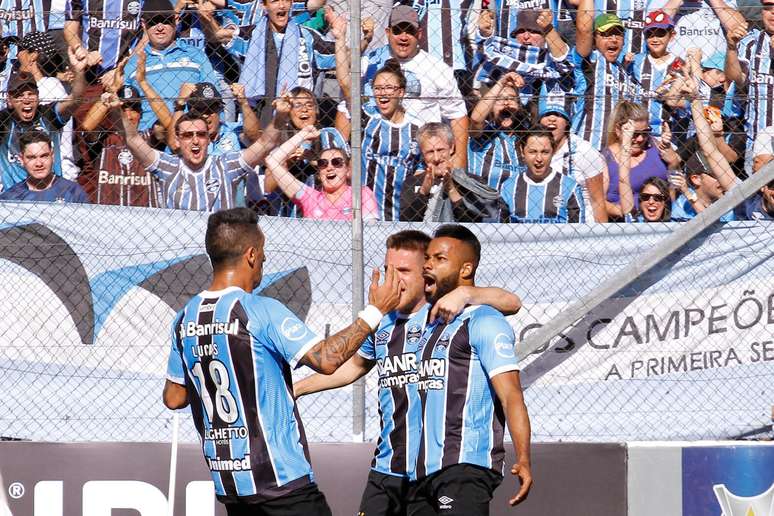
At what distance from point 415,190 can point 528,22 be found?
1.57 metres

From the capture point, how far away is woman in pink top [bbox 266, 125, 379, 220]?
755 cm

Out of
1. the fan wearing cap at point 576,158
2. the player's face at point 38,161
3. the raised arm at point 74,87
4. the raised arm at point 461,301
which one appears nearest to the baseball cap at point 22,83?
the raised arm at point 74,87

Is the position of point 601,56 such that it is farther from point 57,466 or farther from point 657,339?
point 57,466

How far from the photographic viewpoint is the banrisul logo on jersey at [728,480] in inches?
270

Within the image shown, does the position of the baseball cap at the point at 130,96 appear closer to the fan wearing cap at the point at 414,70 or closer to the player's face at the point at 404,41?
the fan wearing cap at the point at 414,70

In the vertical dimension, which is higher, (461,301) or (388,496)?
(461,301)

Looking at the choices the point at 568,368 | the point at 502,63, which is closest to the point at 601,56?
the point at 502,63

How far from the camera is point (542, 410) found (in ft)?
23.7

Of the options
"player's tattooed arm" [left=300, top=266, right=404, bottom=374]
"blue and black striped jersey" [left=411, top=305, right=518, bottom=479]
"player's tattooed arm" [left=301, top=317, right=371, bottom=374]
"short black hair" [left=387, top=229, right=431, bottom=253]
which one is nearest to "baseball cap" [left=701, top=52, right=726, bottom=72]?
"short black hair" [left=387, top=229, right=431, bottom=253]

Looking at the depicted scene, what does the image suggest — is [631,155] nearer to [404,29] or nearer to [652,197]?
[652,197]

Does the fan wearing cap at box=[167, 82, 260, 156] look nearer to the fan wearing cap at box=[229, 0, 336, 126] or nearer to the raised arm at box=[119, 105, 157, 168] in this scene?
the raised arm at box=[119, 105, 157, 168]

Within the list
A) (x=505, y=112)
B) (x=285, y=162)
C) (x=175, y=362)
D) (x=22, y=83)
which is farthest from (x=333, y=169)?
(x=175, y=362)

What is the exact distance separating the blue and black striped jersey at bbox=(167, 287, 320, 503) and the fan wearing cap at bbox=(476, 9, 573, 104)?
4113 mm

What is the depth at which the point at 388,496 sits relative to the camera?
5.30 m
